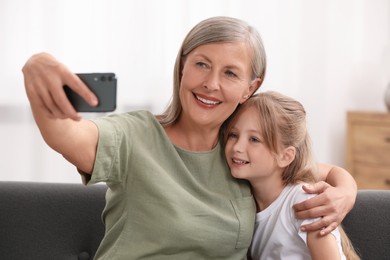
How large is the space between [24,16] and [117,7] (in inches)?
18.6

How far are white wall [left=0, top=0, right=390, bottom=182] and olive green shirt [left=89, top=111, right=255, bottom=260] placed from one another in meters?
1.96

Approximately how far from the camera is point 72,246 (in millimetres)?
1623

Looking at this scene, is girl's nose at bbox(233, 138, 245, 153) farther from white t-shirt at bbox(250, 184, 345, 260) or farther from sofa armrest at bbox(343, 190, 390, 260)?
sofa armrest at bbox(343, 190, 390, 260)

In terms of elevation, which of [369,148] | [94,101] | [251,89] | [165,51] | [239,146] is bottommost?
[369,148]

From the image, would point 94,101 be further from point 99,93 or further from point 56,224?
point 56,224

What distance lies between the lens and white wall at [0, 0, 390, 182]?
3334 mm

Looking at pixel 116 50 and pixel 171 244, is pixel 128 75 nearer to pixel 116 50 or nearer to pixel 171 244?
pixel 116 50

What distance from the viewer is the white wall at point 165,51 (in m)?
3.33

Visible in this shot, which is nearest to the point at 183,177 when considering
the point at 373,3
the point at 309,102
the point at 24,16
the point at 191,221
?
the point at 191,221

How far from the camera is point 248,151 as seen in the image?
1.60 m

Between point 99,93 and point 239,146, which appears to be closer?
point 99,93

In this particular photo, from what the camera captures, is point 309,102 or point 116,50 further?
point 309,102

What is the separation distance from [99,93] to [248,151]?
0.67 m

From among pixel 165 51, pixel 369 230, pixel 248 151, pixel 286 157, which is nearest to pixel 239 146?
pixel 248 151
